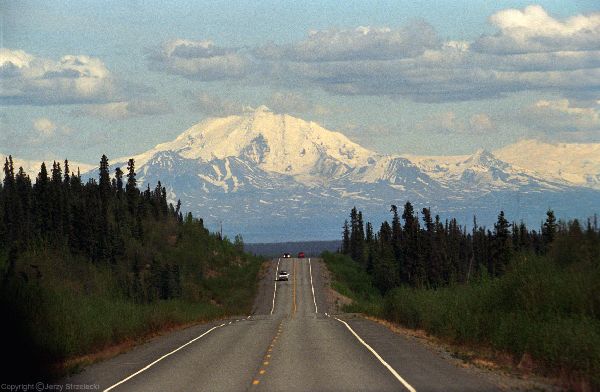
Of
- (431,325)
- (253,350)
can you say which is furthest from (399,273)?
(253,350)

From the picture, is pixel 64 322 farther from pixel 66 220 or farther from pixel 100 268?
pixel 66 220

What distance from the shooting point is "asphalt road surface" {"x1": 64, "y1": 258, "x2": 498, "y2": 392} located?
3033 centimetres

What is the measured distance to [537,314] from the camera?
3909 centimetres

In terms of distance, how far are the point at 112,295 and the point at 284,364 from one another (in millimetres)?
43560

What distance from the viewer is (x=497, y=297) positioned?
4388 centimetres

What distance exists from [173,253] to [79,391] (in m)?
118

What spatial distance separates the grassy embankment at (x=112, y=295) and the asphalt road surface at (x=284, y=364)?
1.85m

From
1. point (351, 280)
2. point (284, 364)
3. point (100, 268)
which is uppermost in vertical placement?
point (100, 268)

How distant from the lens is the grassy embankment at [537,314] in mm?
31719

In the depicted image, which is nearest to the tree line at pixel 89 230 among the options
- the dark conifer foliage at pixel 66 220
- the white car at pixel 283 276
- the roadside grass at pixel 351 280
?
the dark conifer foliage at pixel 66 220

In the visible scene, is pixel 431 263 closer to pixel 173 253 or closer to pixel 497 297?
pixel 173 253

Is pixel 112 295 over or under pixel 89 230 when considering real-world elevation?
under

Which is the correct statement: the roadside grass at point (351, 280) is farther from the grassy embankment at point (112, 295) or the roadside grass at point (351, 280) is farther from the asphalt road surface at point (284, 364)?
the asphalt road surface at point (284, 364)

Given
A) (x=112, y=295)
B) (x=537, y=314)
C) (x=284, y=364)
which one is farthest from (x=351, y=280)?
(x=284, y=364)
